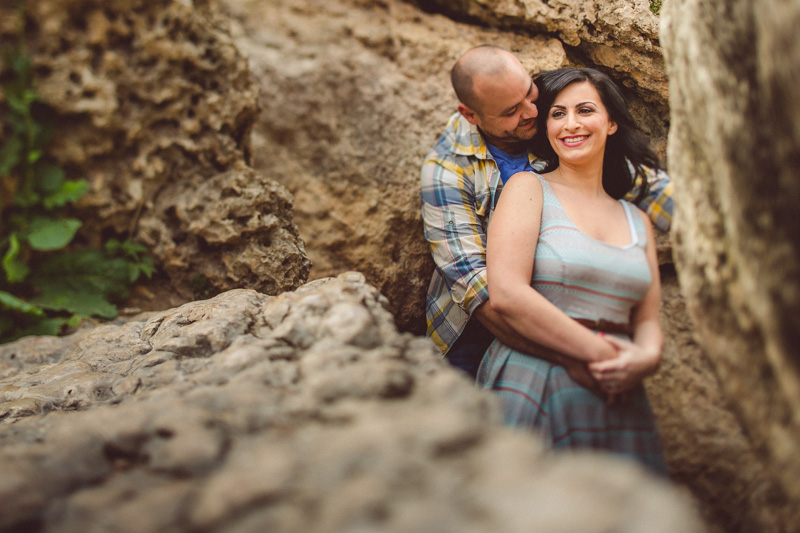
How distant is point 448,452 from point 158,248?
216cm

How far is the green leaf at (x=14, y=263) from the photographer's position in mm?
2238

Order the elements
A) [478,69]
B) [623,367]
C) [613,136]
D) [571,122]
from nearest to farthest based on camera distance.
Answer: [623,367] < [571,122] < [613,136] < [478,69]

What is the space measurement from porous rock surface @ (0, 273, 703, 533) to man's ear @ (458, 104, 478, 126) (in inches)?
59.9

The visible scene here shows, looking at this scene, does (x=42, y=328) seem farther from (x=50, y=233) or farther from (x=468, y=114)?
(x=468, y=114)

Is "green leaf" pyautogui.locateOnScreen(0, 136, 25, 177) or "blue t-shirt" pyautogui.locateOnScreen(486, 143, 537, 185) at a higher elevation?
"green leaf" pyautogui.locateOnScreen(0, 136, 25, 177)

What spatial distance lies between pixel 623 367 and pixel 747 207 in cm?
83

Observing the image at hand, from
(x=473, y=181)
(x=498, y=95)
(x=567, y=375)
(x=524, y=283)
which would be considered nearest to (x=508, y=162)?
(x=473, y=181)

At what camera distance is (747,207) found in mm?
1362

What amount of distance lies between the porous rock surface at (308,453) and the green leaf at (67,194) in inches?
33.1

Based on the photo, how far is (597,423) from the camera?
2008 mm

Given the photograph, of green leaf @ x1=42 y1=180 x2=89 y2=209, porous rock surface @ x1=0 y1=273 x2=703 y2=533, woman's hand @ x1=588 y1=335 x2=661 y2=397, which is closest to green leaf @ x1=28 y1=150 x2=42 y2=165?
green leaf @ x1=42 y1=180 x2=89 y2=209

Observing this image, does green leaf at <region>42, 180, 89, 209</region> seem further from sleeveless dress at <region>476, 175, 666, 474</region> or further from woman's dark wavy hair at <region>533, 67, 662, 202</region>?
woman's dark wavy hair at <region>533, 67, 662, 202</region>

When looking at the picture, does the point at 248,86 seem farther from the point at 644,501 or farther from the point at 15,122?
the point at 644,501

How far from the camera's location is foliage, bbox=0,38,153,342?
2.04 m
